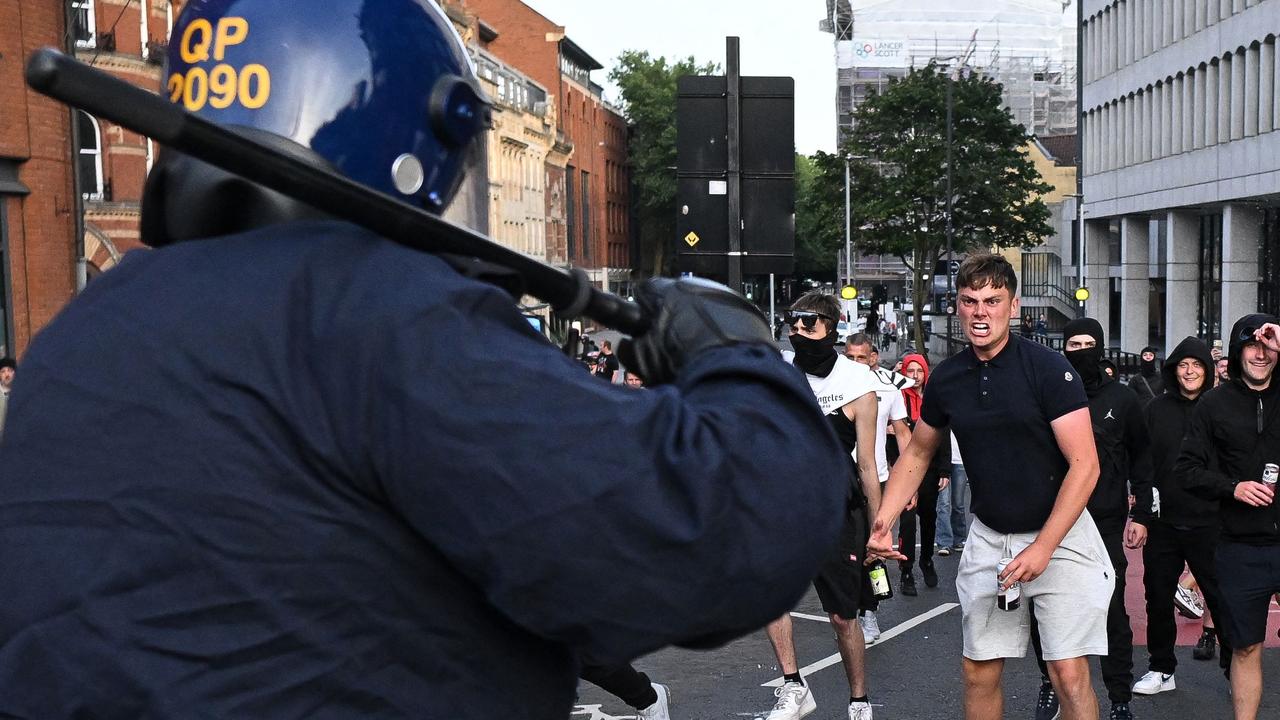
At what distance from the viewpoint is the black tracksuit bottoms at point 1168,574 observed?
7836 millimetres

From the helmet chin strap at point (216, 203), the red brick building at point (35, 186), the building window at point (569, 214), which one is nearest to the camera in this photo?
the helmet chin strap at point (216, 203)

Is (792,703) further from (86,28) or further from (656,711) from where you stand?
(86,28)

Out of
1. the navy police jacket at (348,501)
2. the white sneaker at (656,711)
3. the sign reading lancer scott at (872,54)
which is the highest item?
the sign reading lancer scott at (872,54)

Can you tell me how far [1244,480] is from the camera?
646 cm

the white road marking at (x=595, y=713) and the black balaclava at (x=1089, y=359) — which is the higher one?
the black balaclava at (x=1089, y=359)

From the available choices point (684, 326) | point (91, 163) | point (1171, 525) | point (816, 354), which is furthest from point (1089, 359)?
point (91, 163)

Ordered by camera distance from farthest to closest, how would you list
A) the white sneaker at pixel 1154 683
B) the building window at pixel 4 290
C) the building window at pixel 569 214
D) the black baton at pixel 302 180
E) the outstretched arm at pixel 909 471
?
the building window at pixel 569 214
the building window at pixel 4 290
the white sneaker at pixel 1154 683
the outstretched arm at pixel 909 471
the black baton at pixel 302 180

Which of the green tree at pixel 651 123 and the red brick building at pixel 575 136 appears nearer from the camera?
the red brick building at pixel 575 136

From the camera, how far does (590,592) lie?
4.31ft

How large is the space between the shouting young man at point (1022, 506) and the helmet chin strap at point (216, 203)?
4452 mm

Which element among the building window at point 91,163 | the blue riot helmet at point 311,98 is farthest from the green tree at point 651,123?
the blue riot helmet at point 311,98

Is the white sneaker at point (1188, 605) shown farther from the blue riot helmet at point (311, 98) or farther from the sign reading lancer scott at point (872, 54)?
the sign reading lancer scott at point (872, 54)

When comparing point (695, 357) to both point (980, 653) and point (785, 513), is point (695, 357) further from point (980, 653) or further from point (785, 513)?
point (980, 653)

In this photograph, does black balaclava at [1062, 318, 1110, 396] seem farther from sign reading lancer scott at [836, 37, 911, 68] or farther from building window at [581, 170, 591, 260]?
sign reading lancer scott at [836, 37, 911, 68]
